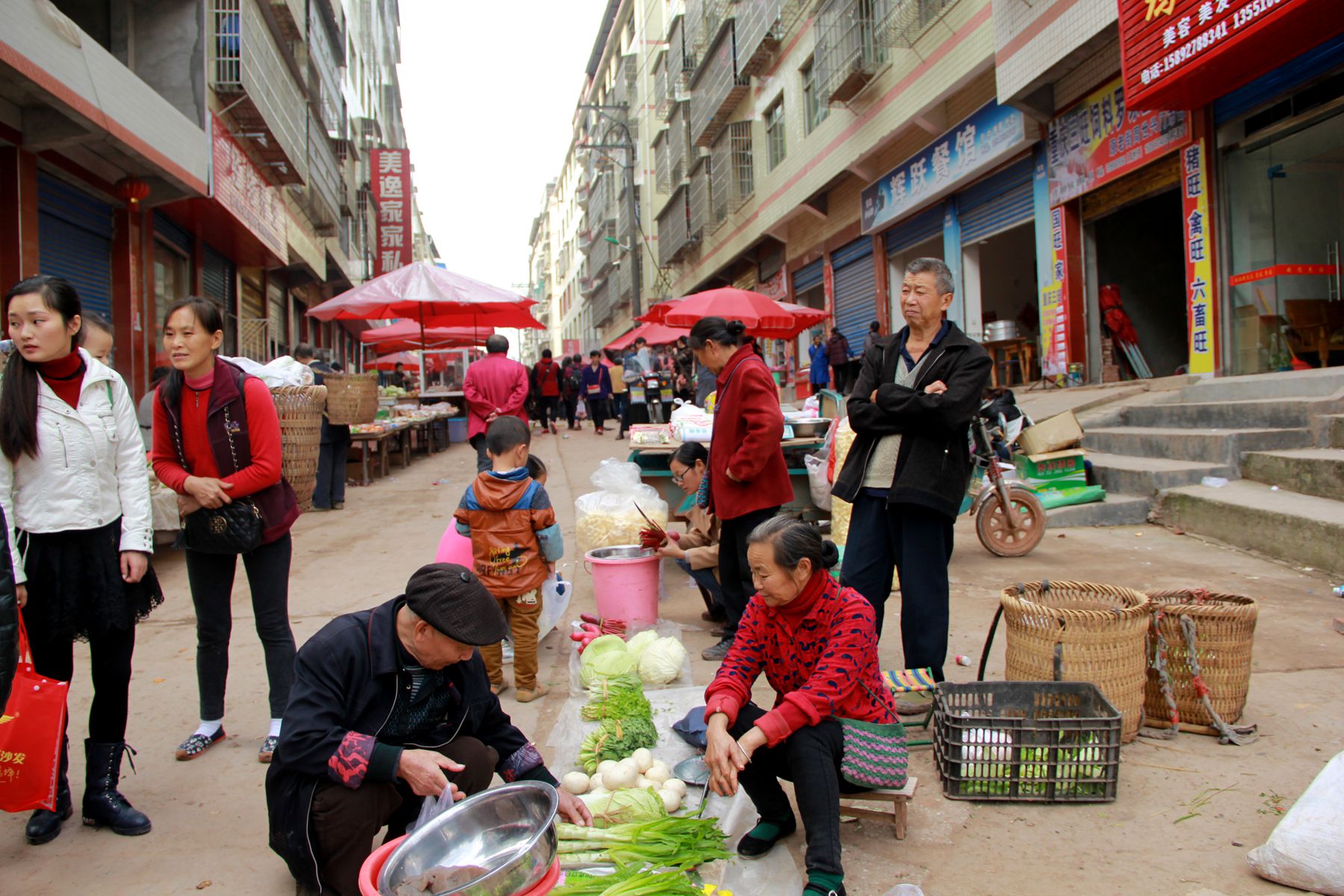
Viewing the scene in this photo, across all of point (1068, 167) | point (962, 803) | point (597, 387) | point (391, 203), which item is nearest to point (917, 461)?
point (962, 803)

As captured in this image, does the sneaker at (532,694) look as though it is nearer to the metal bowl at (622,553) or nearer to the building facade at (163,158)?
the metal bowl at (622,553)

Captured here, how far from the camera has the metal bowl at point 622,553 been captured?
4.93 metres

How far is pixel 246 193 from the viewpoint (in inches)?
514

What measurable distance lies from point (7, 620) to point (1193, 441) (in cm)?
813

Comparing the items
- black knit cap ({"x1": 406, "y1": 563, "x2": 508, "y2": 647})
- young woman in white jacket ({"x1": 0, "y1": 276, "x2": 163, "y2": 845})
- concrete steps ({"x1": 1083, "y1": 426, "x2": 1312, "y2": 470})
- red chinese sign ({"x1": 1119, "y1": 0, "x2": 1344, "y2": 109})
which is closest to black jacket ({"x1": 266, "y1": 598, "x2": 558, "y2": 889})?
black knit cap ({"x1": 406, "y1": 563, "x2": 508, "y2": 647})

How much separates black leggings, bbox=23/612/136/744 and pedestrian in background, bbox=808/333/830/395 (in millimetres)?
13984

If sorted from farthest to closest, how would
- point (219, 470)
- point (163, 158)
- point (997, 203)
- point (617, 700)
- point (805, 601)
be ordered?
1. point (997, 203)
2. point (163, 158)
3. point (617, 700)
4. point (219, 470)
5. point (805, 601)

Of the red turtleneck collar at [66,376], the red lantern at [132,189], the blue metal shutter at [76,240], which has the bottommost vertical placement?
the red turtleneck collar at [66,376]

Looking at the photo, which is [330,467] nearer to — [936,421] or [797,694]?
[936,421]

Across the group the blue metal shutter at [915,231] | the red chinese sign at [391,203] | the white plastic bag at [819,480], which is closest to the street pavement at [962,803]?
the white plastic bag at [819,480]

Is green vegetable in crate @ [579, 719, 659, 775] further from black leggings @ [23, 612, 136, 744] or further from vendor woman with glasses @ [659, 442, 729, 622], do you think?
black leggings @ [23, 612, 136, 744]

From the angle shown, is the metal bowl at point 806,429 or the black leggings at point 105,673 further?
the metal bowl at point 806,429

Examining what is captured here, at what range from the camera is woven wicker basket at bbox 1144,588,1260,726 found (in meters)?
3.23

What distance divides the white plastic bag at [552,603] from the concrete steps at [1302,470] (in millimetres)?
5325
